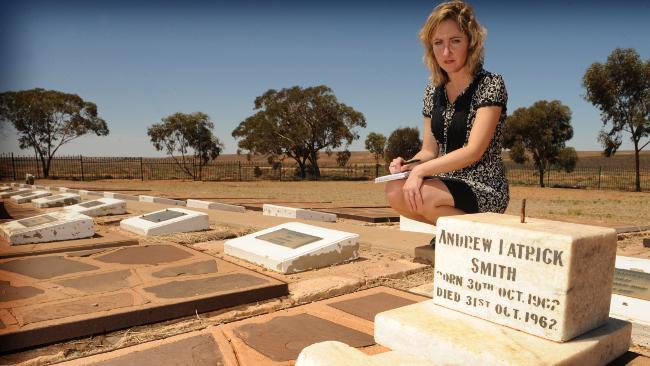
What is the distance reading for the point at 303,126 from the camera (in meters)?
32.7

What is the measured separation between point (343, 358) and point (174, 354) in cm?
82

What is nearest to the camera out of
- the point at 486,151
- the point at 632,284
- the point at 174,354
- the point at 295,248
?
the point at 174,354

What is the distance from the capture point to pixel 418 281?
3221 mm

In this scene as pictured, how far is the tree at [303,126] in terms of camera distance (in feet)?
107

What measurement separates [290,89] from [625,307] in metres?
32.8

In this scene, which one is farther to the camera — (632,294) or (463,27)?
(463,27)

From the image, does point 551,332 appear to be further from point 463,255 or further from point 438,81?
point 438,81

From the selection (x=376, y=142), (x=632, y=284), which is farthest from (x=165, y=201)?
(x=376, y=142)

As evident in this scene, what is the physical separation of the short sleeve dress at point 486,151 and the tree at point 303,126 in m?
29.7

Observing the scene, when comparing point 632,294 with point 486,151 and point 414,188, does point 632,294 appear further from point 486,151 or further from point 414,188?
point 414,188

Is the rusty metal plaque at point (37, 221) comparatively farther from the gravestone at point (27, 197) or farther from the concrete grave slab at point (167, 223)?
the gravestone at point (27, 197)

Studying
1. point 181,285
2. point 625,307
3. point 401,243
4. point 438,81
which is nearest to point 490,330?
point 625,307

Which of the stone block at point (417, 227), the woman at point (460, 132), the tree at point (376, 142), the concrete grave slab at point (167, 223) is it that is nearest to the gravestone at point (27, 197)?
the concrete grave slab at point (167, 223)

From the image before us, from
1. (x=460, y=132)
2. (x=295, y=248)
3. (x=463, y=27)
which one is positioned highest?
(x=463, y=27)
